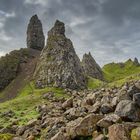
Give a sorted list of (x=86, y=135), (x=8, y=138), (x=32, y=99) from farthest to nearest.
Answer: (x=32, y=99), (x=8, y=138), (x=86, y=135)

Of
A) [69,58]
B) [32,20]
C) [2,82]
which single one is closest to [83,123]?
[69,58]

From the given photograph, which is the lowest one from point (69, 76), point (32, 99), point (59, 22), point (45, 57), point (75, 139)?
point (75, 139)

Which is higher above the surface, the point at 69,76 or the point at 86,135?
the point at 69,76

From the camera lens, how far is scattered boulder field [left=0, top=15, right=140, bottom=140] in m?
35.4

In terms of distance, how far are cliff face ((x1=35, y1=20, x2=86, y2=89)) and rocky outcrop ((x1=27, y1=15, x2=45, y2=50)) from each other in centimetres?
3665

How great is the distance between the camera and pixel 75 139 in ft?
117

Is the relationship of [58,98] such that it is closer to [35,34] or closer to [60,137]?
[60,137]

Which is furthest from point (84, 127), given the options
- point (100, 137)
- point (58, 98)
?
point (58, 98)

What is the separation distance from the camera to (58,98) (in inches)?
3703

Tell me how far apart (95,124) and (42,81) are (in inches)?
3973

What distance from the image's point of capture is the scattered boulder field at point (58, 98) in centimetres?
3544

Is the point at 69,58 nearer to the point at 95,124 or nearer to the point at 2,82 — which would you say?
the point at 2,82

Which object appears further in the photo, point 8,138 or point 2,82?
point 2,82

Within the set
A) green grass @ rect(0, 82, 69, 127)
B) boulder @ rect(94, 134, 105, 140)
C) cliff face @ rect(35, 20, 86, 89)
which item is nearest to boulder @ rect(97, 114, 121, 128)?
boulder @ rect(94, 134, 105, 140)
